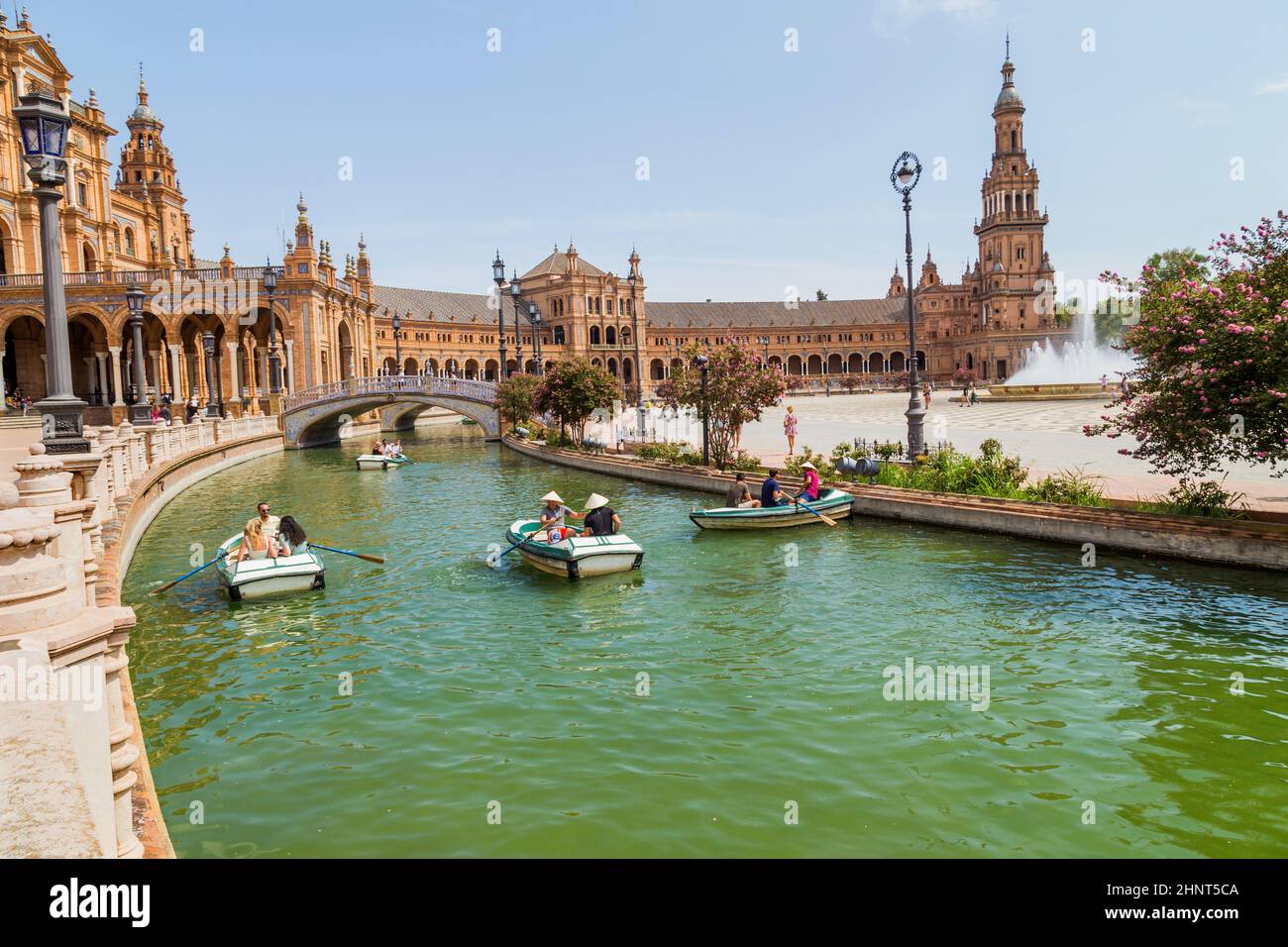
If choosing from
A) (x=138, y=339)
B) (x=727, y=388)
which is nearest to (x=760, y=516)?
(x=727, y=388)

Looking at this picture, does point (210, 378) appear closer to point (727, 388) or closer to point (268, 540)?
point (727, 388)

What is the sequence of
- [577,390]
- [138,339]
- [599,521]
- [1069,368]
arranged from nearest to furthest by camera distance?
[599,521], [138,339], [577,390], [1069,368]

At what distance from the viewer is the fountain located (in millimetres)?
63000

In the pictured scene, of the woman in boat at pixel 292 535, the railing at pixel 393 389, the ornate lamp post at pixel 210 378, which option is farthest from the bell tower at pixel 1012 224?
the woman in boat at pixel 292 535

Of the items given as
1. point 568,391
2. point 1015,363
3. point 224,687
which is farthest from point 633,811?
point 1015,363

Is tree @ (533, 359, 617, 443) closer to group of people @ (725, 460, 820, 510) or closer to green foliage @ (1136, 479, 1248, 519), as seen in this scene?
group of people @ (725, 460, 820, 510)

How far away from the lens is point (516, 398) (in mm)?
49031

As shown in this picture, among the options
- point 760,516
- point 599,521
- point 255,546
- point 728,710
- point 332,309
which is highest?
point 332,309

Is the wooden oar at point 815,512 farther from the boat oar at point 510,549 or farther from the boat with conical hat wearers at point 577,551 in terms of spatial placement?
the boat oar at point 510,549

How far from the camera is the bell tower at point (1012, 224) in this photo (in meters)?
114

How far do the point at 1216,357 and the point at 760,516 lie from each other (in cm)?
898

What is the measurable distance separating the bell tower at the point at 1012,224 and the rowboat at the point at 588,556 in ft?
361

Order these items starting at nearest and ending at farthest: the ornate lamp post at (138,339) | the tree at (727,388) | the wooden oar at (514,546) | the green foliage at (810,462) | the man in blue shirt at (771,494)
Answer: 1. the wooden oar at (514,546)
2. the man in blue shirt at (771,494)
3. the green foliage at (810,462)
4. the tree at (727,388)
5. the ornate lamp post at (138,339)

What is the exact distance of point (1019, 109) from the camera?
115062 mm
